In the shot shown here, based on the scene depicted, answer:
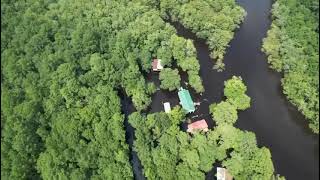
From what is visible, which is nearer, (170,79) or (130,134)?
(130,134)

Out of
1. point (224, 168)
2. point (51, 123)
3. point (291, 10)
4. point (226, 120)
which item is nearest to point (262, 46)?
point (291, 10)

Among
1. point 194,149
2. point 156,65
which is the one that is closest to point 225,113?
point 194,149

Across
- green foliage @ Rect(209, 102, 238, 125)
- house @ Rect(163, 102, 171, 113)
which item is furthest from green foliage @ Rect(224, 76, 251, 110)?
house @ Rect(163, 102, 171, 113)

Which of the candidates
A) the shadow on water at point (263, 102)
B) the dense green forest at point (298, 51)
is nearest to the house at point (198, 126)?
the shadow on water at point (263, 102)

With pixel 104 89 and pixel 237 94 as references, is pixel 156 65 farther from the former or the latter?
pixel 237 94

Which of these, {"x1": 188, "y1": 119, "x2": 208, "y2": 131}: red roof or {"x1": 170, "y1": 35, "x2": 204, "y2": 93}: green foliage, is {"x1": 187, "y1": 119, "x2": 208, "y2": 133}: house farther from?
{"x1": 170, "y1": 35, "x2": 204, "y2": 93}: green foliage

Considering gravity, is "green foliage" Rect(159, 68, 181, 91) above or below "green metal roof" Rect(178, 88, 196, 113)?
above

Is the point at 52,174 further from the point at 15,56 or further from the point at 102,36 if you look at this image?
the point at 102,36
